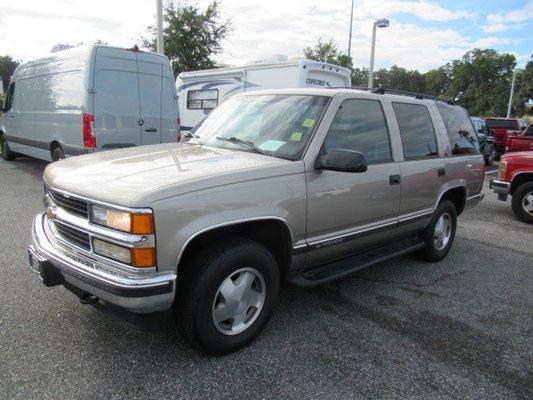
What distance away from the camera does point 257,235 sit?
10.8ft

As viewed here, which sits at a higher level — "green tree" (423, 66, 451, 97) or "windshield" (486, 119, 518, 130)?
"green tree" (423, 66, 451, 97)

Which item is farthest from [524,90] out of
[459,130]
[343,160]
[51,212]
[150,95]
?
[51,212]

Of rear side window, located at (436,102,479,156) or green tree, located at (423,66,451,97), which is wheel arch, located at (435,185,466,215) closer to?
rear side window, located at (436,102,479,156)

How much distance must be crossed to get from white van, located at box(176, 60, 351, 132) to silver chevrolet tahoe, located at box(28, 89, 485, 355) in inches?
238

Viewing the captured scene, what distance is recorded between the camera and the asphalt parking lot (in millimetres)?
2740

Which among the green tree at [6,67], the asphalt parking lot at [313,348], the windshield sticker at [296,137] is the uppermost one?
the green tree at [6,67]

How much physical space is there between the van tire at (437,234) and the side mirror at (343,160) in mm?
2145

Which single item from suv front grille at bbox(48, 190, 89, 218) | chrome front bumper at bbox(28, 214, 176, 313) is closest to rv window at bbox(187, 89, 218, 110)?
suv front grille at bbox(48, 190, 89, 218)

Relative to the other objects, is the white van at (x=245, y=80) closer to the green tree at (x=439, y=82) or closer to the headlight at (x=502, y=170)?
the headlight at (x=502, y=170)

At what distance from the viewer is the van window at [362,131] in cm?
362

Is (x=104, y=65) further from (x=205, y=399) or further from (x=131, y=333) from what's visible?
(x=205, y=399)

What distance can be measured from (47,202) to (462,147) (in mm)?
4523

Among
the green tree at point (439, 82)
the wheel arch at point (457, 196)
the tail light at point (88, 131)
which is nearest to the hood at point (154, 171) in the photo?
the wheel arch at point (457, 196)

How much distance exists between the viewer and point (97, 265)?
8.82 ft
